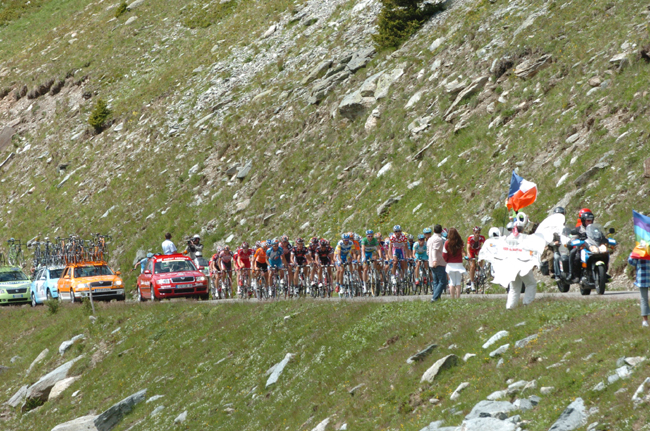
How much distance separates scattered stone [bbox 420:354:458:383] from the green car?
29.0m

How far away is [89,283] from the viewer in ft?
99.5

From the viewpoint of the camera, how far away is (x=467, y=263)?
2275 centimetres

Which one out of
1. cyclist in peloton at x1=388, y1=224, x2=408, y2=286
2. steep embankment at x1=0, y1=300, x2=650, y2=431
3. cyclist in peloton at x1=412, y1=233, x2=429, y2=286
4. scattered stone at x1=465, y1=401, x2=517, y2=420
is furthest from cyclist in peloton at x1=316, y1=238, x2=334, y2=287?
scattered stone at x1=465, y1=401, x2=517, y2=420

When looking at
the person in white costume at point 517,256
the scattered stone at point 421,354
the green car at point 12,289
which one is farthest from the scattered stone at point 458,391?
the green car at point 12,289

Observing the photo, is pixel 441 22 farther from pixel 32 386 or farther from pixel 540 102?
pixel 32 386

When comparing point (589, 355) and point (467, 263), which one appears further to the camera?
point (467, 263)

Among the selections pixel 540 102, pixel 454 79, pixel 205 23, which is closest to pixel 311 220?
pixel 454 79

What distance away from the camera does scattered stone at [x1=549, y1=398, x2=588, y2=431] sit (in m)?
8.48

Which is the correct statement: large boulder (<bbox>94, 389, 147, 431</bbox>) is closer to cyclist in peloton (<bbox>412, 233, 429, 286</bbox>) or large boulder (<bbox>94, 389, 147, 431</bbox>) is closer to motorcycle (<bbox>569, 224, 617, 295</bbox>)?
cyclist in peloton (<bbox>412, 233, 429, 286</bbox>)

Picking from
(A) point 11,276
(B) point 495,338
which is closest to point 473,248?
(B) point 495,338

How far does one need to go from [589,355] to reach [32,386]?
18301 mm

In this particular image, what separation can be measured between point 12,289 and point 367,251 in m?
21.1

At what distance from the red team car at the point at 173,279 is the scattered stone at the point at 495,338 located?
17.3m

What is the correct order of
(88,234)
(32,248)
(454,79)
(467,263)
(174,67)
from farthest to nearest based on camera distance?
(174,67) → (32,248) → (88,234) → (454,79) → (467,263)
